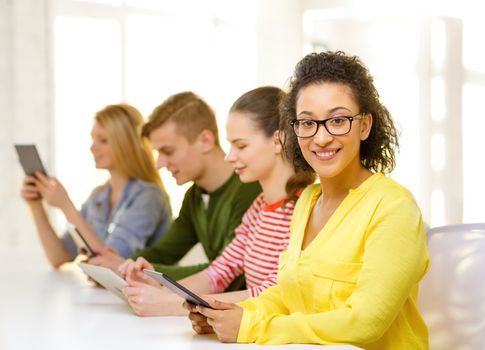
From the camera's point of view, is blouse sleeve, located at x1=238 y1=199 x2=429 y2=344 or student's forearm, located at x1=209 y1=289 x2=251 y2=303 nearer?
blouse sleeve, located at x1=238 y1=199 x2=429 y2=344

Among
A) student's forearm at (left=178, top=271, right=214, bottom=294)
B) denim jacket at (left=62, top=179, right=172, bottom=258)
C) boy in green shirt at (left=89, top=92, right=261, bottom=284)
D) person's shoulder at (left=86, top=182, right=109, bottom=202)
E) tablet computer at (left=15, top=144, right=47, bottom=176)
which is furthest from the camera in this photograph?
person's shoulder at (left=86, top=182, right=109, bottom=202)

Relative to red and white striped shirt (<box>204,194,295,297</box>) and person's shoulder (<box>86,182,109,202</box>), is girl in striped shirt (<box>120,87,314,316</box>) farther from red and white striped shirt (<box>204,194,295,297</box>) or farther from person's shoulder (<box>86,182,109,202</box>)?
person's shoulder (<box>86,182,109,202</box>)

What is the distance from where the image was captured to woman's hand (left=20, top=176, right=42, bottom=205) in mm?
3164

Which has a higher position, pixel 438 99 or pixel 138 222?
pixel 438 99

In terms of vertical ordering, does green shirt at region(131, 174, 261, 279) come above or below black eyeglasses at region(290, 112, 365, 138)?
below

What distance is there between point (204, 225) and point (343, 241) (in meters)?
1.20

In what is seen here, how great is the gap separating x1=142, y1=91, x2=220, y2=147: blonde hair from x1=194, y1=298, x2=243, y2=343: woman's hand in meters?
1.21

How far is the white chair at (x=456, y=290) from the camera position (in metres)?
1.73

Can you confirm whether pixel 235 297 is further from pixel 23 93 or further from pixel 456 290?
pixel 23 93

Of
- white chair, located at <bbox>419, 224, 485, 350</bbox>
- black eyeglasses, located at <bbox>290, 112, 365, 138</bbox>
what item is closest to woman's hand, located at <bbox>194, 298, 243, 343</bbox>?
black eyeglasses, located at <bbox>290, 112, 365, 138</bbox>

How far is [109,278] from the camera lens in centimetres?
218

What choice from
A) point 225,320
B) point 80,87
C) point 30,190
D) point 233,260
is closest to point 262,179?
point 233,260

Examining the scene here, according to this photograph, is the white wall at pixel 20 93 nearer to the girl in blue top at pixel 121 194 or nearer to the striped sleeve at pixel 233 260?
the girl in blue top at pixel 121 194

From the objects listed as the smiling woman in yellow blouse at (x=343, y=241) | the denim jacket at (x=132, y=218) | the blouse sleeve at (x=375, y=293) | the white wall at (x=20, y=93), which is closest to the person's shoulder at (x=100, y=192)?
the denim jacket at (x=132, y=218)
